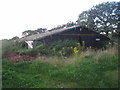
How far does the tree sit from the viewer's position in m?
27.1

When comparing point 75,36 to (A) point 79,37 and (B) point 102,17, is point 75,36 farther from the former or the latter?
(B) point 102,17

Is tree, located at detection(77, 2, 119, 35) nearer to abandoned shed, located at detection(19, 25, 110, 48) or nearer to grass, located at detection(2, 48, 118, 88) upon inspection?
abandoned shed, located at detection(19, 25, 110, 48)

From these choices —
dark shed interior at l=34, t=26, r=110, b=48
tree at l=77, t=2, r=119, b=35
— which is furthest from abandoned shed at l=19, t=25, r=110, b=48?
tree at l=77, t=2, r=119, b=35

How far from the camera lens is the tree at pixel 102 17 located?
88.9 feet

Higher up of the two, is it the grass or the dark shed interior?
the dark shed interior

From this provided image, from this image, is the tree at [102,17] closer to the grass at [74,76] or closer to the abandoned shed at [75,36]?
the abandoned shed at [75,36]

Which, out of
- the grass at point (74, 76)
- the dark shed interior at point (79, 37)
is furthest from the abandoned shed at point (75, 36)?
the grass at point (74, 76)

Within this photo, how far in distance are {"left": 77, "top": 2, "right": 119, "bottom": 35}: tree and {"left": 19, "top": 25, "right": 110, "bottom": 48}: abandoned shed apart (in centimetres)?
818

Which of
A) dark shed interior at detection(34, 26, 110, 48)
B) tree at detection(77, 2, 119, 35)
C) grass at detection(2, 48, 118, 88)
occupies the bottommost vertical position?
grass at detection(2, 48, 118, 88)

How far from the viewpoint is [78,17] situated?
109ft

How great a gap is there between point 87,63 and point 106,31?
23.5 meters

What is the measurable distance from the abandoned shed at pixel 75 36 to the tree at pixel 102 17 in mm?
8182

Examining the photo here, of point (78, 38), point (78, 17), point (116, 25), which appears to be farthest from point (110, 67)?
point (78, 17)

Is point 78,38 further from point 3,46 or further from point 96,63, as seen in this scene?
point 96,63
